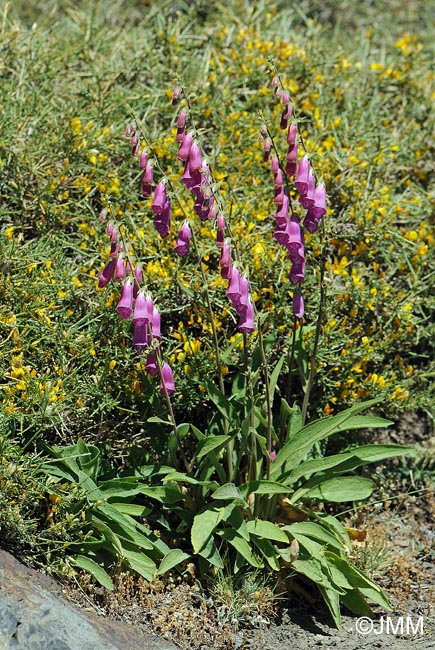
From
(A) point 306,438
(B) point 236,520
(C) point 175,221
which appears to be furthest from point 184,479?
(C) point 175,221

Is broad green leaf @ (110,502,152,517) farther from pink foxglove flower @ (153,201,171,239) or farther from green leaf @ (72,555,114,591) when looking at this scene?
pink foxglove flower @ (153,201,171,239)

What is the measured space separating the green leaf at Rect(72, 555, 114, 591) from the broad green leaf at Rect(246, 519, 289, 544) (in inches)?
24.6

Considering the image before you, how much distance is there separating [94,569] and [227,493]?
62cm

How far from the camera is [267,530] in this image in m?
3.67

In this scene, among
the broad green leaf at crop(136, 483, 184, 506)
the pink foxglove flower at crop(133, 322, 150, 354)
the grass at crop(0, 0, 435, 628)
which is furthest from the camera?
the grass at crop(0, 0, 435, 628)

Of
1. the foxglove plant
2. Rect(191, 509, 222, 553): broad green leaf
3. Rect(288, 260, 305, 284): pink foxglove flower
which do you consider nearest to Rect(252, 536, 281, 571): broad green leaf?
the foxglove plant

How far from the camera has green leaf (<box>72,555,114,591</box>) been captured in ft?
11.5

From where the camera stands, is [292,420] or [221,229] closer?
[221,229]

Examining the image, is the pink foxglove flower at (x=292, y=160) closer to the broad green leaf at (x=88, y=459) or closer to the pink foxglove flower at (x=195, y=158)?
the pink foxglove flower at (x=195, y=158)

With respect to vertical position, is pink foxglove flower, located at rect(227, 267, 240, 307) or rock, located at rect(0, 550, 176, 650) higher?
pink foxglove flower, located at rect(227, 267, 240, 307)

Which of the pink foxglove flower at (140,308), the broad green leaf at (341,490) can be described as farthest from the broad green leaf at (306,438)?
the pink foxglove flower at (140,308)

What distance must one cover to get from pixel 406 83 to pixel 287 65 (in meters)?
0.87

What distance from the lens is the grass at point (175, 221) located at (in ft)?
13.0

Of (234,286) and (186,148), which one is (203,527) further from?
(186,148)
